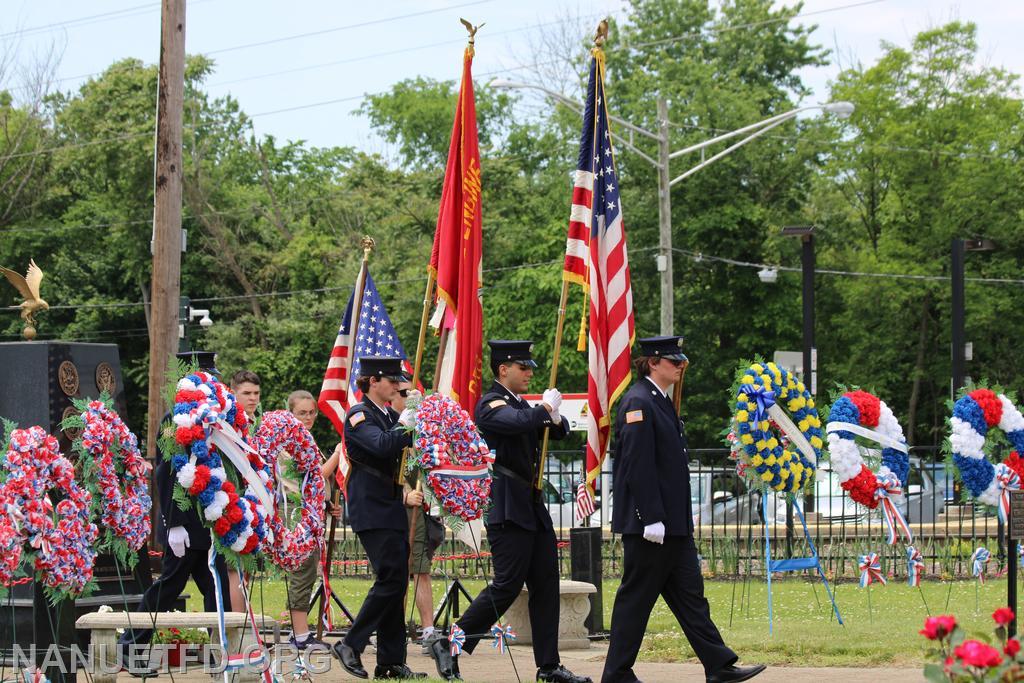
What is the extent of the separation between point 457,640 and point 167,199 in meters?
7.64

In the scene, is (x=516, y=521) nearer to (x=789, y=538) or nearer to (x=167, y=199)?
(x=167, y=199)

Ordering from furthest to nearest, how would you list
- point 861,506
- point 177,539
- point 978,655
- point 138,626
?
point 861,506 → point 138,626 → point 177,539 → point 978,655

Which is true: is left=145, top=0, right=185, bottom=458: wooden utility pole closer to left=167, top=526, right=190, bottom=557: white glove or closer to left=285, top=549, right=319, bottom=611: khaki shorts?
left=285, top=549, right=319, bottom=611: khaki shorts

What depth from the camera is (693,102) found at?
41.6 m

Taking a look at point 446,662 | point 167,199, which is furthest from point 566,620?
point 167,199

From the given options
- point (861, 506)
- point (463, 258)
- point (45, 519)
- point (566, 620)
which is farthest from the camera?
point (861, 506)

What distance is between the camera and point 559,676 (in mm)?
9008

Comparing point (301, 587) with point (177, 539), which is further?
point (301, 587)

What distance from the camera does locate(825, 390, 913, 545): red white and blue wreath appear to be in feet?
38.8

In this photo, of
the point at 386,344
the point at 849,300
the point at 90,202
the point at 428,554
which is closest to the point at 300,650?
the point at 428,554

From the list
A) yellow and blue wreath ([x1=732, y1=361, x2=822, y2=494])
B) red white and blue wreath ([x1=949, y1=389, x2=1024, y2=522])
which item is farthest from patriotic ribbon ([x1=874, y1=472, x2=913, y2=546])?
yellow and blue wreath ([x1=732, y1=361, x2=822, y2=494])

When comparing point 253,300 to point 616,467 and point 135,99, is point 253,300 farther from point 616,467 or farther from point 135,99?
point 616,467

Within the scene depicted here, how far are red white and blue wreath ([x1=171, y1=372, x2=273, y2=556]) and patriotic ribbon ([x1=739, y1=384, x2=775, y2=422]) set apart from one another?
413 cm

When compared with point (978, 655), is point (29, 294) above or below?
above
